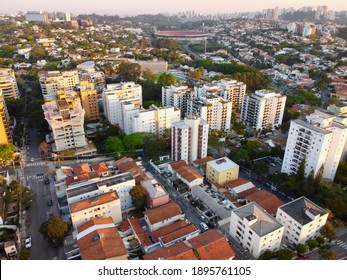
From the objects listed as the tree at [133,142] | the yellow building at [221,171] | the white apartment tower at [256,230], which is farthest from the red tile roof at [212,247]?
the tree at [133,142]

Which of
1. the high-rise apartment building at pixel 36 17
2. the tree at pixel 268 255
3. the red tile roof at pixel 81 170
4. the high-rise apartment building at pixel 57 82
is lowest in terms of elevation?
the tree at pixel 268 255

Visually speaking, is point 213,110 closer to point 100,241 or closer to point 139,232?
point 139,232

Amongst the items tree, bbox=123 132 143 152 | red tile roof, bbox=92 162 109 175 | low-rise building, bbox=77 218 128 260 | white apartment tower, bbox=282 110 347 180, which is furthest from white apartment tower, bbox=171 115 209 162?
low-rise building, bbox=77 218 128 260

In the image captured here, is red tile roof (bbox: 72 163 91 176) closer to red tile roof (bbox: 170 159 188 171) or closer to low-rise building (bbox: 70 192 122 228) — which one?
low-rise building (bbox: 70 192 122 228)

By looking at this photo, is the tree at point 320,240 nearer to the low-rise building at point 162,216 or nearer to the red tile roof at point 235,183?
the red tile roof at point 235,183

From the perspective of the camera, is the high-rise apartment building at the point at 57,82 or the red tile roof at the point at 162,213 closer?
the red tile roof at the point at 162,213

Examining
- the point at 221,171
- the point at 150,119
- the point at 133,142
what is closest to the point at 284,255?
the point at 221,171
